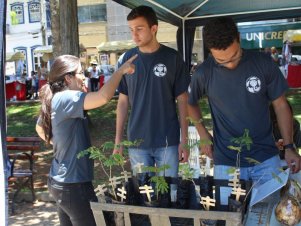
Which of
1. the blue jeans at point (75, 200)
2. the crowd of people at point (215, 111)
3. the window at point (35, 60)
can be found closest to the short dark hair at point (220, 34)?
the crowd of people at point (215, 111)

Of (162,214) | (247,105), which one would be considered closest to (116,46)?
(247,105)

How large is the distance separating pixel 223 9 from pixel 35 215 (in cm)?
356

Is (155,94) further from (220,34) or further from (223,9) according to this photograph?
(223,9)

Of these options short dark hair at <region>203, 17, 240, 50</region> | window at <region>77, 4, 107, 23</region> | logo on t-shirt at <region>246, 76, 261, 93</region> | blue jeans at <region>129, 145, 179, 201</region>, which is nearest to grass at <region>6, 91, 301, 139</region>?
blue jeans at <region>129, 145, 179, 201</region>

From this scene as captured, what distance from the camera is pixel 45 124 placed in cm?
261

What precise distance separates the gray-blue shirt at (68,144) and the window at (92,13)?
3413 cm

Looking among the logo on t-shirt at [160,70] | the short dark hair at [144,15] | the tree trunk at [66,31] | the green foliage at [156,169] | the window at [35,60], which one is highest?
the window at [35,60]

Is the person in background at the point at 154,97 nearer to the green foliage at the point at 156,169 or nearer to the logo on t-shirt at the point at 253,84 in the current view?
the logo on t-shirt at the point at 253,84

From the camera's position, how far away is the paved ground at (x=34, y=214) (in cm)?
498

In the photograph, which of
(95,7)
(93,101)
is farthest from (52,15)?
(95,7)

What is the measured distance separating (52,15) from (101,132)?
286cm

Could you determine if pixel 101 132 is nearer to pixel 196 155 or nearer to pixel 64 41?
pixel 64 41

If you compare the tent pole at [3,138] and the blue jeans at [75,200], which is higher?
the tent pole at [3,138]

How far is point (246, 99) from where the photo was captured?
2.43 meters
